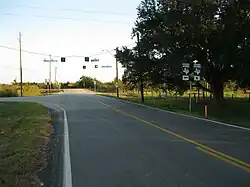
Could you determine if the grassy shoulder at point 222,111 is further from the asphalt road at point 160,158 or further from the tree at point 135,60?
the asphalt road at point 160,158

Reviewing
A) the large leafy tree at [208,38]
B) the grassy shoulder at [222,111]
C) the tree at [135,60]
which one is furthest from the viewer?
the tree at [135,60]

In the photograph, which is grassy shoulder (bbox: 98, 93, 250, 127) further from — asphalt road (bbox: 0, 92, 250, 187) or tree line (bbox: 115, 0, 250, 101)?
asphalt road (bbox: 0, 92, 250, 187)

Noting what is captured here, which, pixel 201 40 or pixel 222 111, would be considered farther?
pixel 201 40

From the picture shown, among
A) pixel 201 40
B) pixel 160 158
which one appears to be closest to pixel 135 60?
pixel 201 40

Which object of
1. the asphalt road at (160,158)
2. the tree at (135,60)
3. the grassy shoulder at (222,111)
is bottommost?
the grassy shoulder at (222,111)

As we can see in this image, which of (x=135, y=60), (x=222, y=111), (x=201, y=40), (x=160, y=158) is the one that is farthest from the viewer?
(x=135, y=60)

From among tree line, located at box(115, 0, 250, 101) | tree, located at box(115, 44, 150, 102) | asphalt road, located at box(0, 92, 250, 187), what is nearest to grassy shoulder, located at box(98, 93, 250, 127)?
tree line, located at box(115, 0, 250, 101)

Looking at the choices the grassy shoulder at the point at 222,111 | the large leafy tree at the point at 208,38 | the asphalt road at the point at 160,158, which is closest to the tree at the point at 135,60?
the large leafy tree at the point at 208,38

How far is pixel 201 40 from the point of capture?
102 feet

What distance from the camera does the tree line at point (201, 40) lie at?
29.4m

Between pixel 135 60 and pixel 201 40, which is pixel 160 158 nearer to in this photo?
pixel 201 40

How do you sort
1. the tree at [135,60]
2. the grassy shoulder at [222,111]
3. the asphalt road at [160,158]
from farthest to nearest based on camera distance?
1. the tree at [135,60]
2. the grassy shoulder at [222,111]
3. the asphalt road at [160,158]

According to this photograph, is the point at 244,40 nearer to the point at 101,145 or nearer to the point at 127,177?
the point at 101,145

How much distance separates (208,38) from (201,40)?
0.67 meters
